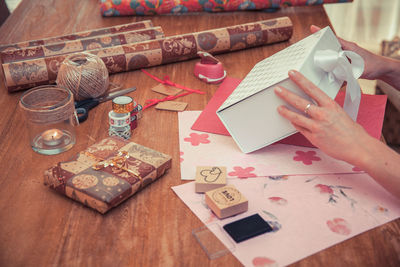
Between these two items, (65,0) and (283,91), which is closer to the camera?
(283,91)

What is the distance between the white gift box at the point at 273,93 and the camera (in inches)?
36.1

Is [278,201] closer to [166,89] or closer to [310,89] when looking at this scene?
[310,89]

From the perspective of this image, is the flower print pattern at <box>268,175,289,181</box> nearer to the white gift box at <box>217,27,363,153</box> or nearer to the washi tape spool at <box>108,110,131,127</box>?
the white gift box at <box>217,27,363,153</box>

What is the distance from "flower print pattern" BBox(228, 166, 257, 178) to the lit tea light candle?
0.43 meters

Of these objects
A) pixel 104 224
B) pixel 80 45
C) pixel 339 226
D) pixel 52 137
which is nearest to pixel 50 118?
pixel 52 137

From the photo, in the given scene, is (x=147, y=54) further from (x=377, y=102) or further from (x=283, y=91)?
(x=377, y=102)

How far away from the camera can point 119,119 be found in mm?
1011

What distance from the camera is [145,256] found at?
72 cm

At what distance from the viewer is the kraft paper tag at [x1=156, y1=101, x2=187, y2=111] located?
116cm

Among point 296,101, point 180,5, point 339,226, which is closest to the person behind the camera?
point 339,226

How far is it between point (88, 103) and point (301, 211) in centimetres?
66

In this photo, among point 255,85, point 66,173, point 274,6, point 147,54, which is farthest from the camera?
point 274,6

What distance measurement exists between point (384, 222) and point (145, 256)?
1.48 feet

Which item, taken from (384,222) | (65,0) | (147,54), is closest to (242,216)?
(384,222)
